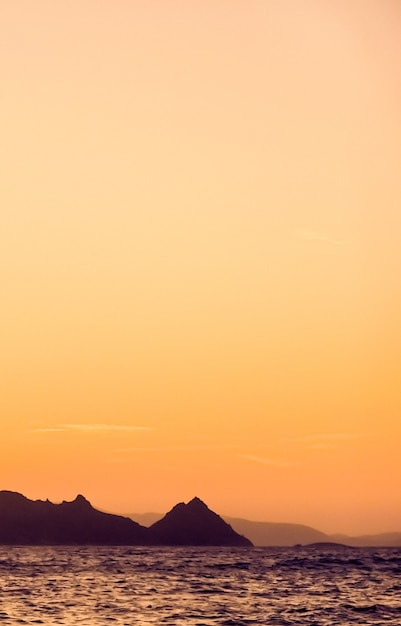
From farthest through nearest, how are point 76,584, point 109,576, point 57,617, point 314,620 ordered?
point 109,576, point 76,584, point 314,620, point 57,617

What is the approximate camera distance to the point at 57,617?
4316cm

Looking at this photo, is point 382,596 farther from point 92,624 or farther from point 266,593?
point 92,624

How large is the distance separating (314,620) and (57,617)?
1266 cm

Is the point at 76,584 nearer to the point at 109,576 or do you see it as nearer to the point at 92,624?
the point at 109,576

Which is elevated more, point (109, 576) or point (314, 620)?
point (109, 576)

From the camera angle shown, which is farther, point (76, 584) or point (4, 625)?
point (76, 584)

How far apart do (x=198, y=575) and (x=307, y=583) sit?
15.3 meters

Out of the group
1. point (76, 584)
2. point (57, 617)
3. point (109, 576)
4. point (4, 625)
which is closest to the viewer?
point (4, 625)

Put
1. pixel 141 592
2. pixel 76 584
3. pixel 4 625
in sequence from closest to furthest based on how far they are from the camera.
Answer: pixel 4 625, pixel 141 592, pixel 76 584

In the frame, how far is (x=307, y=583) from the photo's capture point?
7244cm

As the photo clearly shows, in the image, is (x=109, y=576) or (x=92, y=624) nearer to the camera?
(x=92, y=624)

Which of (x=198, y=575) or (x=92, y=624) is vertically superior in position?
(x=198, y=575)

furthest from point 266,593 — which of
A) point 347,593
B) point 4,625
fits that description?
point 4,625

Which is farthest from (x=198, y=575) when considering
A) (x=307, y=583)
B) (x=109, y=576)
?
(x=307, y=583)
